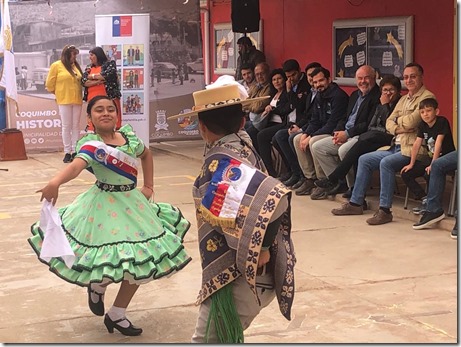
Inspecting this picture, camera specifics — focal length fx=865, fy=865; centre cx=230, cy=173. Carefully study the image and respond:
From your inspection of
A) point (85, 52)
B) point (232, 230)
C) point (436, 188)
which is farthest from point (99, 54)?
point (232, 230)

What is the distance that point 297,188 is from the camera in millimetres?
10273

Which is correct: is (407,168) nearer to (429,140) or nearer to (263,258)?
(429,140)

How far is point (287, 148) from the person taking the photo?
34.5ft

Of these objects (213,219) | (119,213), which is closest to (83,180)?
(119,213)

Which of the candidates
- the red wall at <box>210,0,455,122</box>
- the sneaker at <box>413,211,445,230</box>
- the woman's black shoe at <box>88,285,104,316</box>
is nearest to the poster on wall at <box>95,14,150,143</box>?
the red wall at <box>210,0,455,122</box>

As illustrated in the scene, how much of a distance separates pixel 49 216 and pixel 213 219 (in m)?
1.55

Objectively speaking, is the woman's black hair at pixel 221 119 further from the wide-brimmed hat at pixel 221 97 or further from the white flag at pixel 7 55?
the white flag at pixel 7 55

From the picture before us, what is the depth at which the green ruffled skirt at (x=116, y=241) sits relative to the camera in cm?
498

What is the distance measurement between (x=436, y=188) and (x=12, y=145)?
8.39 metres

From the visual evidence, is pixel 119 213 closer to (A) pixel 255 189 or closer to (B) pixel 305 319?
(B) pixel 305 319

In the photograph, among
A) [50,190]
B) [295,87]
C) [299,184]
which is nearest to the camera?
[50,190]

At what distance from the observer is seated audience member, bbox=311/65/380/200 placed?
30.6 feet

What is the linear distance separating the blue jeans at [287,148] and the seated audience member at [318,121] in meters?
0.20

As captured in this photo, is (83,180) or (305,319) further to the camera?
(83,180)
